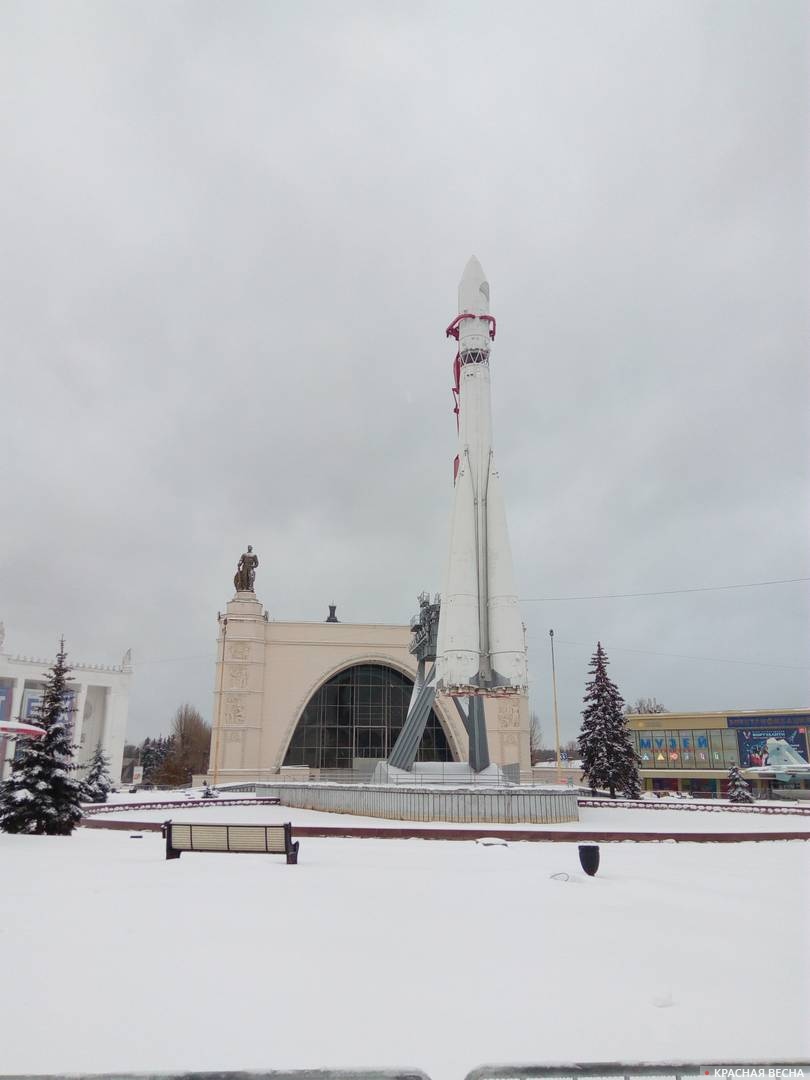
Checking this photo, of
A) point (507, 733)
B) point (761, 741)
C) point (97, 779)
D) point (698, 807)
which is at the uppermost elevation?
point (507, 733)

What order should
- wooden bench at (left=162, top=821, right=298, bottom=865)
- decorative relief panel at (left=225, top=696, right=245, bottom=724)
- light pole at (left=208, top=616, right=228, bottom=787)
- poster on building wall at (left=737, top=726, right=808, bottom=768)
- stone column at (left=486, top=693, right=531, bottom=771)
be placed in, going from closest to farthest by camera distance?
wooden bench at (left=162, top=821, right=298, bottom=865), light pole at (left=208, top=616, right=228, bottom=787), decorative relief panel at (left=225, top=696, right=245, bottom=724), stone column at (left=486, top=693, right=531, bottom=771), poster on building wall at (left=737, top=726, right=808, bottom=768)

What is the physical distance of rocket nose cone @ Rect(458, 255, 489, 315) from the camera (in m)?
28.1

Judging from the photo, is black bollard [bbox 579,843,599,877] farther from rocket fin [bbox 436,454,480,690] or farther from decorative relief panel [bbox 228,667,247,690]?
decorative relief panel [bbox 228,667,247,690]

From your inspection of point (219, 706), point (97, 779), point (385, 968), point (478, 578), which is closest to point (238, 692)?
point (219, 706)

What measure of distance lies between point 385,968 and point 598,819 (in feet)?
58.9

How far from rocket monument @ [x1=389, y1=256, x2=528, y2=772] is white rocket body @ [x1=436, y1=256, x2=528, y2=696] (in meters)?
0.03

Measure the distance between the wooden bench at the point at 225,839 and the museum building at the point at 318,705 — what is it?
112 feet

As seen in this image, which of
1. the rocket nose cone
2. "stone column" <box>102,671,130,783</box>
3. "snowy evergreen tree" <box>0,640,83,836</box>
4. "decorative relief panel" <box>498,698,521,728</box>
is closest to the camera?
"snowy evergreen tree" <box>0,640,83,836</box>

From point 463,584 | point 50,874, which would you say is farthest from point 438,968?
point 463,584

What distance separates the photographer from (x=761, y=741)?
177 ft

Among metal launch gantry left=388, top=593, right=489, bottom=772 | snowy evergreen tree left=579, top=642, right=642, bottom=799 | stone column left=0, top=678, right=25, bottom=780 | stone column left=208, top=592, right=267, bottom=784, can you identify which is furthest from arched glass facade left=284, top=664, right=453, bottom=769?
stone column left=0, top=678, right=25, bottom=780

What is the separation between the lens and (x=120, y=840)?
46.6ft

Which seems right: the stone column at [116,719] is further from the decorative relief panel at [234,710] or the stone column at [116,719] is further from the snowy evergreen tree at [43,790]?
the snowy evergreen tree at [43,790]

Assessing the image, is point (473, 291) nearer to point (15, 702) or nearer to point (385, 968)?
point (385, 968)
